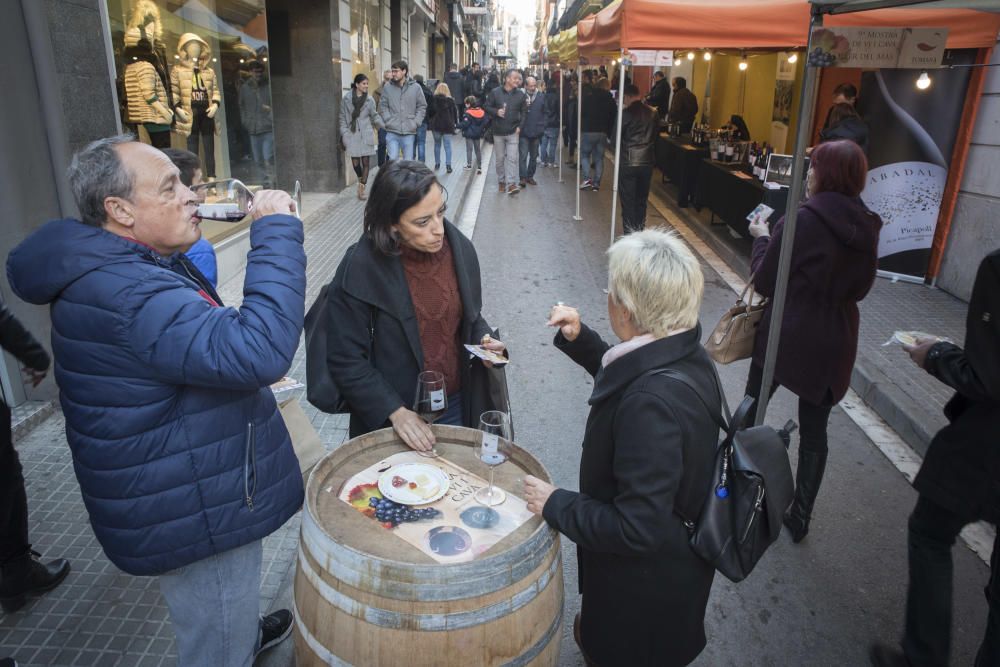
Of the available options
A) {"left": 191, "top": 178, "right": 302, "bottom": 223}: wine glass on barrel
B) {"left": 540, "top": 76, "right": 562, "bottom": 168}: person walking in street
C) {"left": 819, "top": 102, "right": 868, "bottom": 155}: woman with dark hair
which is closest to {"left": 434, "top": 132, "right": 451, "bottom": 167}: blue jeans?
{"left": 540, "top": 76, "right": 562, "bottom": 168}: person walking in street

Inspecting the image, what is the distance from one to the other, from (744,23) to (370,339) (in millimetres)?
5843

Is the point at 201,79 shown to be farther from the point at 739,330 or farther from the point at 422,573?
the point at 422,573

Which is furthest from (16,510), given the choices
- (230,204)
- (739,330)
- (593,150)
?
(593,150)

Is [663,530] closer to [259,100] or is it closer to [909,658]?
[909,658]

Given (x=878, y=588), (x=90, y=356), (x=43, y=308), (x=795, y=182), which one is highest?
(x=795, y=182)

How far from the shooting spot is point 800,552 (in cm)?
369

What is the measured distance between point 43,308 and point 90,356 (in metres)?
3.21

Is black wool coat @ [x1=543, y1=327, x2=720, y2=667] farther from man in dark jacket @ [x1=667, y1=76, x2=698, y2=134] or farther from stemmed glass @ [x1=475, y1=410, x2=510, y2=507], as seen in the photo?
man in dark jacket @ [x1=667, y1=76, x2=698, y2=134]

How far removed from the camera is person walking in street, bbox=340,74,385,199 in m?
12.1

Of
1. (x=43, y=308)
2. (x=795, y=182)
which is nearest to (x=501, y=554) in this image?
(x=795, y=182)

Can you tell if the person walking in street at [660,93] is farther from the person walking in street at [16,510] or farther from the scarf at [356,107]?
the person walking in street at [16,510]

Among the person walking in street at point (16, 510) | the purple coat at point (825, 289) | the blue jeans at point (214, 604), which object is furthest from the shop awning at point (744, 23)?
the blue jeans at point (214, 604)

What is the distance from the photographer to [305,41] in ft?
38.8

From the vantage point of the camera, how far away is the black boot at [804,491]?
358 cm
